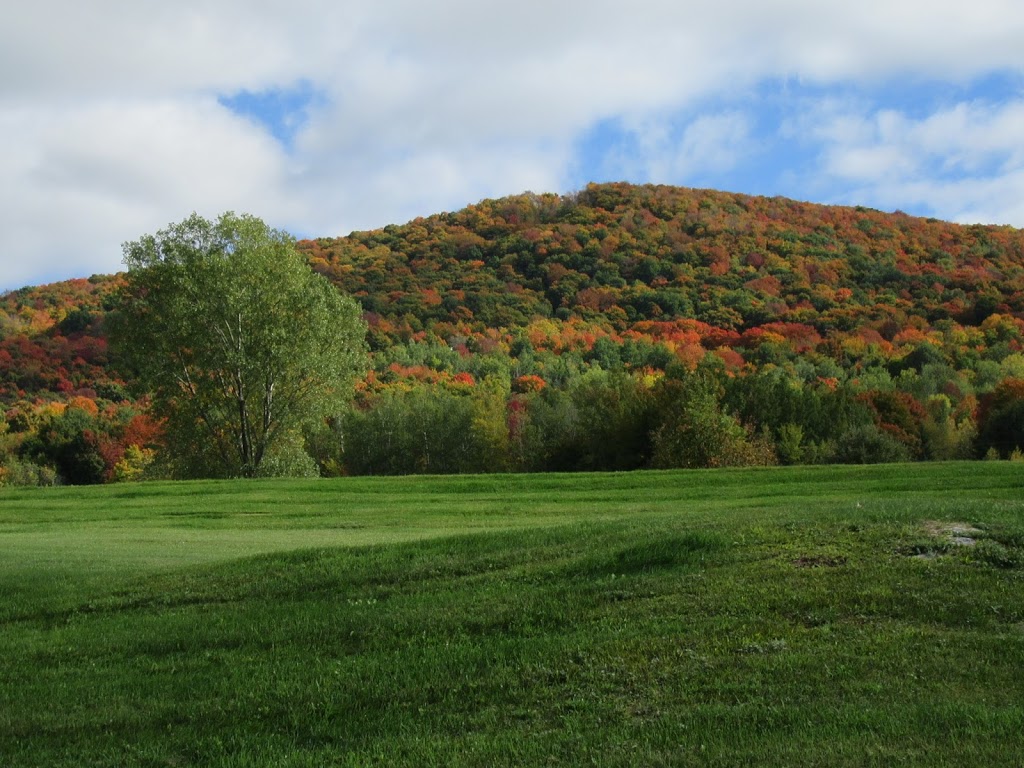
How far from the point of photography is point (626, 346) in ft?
333

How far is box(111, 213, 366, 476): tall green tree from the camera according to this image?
45219 millimetres

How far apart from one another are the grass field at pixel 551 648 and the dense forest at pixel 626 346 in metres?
33.8

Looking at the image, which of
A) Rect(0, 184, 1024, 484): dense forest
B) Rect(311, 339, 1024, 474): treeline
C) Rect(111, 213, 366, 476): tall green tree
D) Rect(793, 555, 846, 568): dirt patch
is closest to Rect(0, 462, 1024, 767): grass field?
Rect(793, 555, 846, 568): dirt patch

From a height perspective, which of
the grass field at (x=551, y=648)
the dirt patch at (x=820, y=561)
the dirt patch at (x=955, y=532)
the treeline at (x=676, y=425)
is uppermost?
the treeline at (x=676, y=425)

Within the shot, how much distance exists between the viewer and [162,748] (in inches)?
316

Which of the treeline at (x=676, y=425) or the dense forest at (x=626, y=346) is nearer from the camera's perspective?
the treeline at (x=676, y=425)

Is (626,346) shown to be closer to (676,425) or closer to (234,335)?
(676,425)

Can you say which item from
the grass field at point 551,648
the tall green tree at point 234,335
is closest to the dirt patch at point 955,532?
the grass field at point 551,648

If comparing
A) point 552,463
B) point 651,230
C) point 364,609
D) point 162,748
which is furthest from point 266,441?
point 651,230

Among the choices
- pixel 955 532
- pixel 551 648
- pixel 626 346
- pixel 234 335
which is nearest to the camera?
pixel 551 648

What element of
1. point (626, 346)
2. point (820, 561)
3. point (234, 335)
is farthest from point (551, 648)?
point (626, 346)

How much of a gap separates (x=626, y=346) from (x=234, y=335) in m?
60.9

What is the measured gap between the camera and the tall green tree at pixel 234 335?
45219 mm

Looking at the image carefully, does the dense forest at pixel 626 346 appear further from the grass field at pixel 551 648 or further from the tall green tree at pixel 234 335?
the grass field at pixel 551 648
